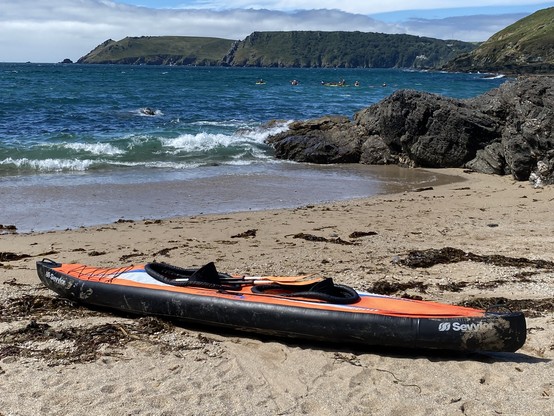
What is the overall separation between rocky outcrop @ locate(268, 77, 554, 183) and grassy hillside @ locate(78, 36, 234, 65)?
147 metres

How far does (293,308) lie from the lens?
191 inches

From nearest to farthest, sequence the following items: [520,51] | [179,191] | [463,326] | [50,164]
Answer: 1. [463,326]
2. [179,191]
3. [50,164]
4. [520,51]

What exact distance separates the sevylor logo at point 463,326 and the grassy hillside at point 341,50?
154 metres

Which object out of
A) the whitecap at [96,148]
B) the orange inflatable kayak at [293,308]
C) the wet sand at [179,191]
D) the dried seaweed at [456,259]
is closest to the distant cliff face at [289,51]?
the whitecap at [96,148]

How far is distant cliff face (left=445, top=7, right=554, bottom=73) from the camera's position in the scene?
3639 inches

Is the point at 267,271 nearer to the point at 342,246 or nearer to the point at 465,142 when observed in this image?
the point at 342,246

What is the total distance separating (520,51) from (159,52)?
3818 inches

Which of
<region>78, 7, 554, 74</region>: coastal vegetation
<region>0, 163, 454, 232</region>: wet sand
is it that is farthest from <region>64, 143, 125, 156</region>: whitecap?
<region>78, 7, 554, 74</region>: coastal vegetation

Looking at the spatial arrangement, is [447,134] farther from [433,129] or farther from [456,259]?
[456,259]

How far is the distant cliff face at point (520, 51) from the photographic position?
303 feet

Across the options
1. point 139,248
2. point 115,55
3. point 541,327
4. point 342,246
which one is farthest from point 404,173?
point 115,55

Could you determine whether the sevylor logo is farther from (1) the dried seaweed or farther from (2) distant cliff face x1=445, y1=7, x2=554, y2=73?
(2) distant cliff face x1=445, y1=7, x2=554, y2=73

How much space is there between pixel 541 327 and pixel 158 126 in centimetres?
1853

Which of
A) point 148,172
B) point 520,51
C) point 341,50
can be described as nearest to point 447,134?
point 148,172
